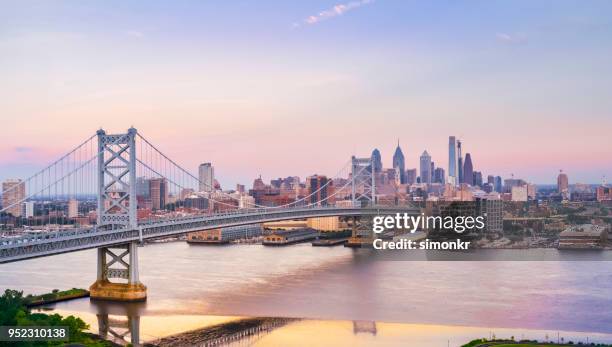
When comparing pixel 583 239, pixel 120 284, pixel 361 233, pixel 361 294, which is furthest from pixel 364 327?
pixel 361 233

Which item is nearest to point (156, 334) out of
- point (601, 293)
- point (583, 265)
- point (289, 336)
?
point (289, 336)

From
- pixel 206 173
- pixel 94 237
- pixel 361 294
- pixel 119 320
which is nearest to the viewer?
pixel 119 320

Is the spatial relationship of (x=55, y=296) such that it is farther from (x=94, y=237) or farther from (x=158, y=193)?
(x=158, y=193)

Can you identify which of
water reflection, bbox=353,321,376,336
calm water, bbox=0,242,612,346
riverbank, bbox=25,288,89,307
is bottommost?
water reflection, bbox=353,321,376,336

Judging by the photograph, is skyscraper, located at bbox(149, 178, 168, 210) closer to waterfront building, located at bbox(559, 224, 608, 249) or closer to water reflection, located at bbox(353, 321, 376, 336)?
waterfront building, located at bbox(559, 224, 608, 249)

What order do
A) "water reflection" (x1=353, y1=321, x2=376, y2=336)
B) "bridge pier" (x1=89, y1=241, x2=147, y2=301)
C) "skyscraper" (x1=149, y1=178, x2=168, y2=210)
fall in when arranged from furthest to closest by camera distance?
"skyscraper" (x1=149, y1=178, x2=168, y2=210) < "bridge pier" (x1=89, y1=241, x2=147, y2=301) < "water reflection" (x1=353, y1=321, x2=376, y2=336)

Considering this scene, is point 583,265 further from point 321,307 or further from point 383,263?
point 321,307

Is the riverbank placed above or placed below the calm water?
above

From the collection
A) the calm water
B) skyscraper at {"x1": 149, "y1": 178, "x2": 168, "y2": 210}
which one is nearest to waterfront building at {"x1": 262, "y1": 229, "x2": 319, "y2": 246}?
the calm water
